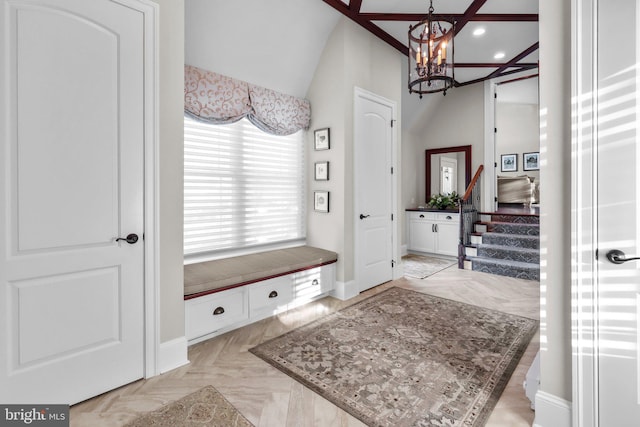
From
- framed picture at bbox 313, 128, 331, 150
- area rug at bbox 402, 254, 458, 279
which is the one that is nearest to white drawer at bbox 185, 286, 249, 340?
framed picture at bbox 313, 128, 331, 150

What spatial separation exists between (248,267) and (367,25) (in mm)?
3038

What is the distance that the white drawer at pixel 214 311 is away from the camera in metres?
2.41

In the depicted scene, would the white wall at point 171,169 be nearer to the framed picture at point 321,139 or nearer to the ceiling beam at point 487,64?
the framed picture at point 321,139

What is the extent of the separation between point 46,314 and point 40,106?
43.5 inches

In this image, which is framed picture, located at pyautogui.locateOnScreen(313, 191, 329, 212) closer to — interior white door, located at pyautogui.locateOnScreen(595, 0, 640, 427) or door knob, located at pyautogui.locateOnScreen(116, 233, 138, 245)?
door knob, located at pyautogui.locateOnScreen(116, 233, 138, 245)

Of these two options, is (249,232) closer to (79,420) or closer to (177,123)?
(177,123)

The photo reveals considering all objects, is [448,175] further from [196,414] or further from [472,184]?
[196,414]

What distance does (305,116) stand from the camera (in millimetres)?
3756

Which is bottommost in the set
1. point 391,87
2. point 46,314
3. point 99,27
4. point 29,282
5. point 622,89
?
point 46,314

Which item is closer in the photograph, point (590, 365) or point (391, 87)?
point (590, 365)

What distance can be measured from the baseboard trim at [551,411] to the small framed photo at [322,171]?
2.68 meters

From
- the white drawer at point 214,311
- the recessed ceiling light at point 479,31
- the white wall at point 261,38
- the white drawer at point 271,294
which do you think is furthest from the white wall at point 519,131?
the white drawer at point 214,311

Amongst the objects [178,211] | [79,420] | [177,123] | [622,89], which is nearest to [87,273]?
[178,211]

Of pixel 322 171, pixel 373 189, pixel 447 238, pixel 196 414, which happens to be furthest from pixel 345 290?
pixel 447 238
